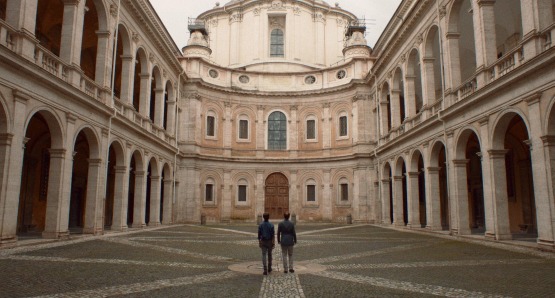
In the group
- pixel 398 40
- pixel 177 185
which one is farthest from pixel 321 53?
pixel 177 185

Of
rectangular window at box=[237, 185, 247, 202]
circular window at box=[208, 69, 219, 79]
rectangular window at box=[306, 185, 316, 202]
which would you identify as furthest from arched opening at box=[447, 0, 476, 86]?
circular window at box=[208, 69, 219, 79]

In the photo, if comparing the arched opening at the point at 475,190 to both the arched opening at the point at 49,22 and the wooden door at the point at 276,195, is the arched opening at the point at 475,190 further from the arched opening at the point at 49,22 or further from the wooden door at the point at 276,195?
the arched opening at the point at 49,22

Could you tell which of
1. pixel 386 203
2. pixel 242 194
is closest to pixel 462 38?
pixel 386 203

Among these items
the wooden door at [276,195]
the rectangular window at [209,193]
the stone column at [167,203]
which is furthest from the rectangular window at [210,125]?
the stone column at [167,203]

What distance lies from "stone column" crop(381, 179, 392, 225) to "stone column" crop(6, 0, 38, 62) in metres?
25.7

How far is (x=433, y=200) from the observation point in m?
23.8

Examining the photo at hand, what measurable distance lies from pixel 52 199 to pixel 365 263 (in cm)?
1242

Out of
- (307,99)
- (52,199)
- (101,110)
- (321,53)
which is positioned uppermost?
(321,53)

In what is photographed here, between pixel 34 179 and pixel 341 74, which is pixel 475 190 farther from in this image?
pixel 34 179

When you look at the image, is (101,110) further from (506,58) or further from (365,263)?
(506,58)

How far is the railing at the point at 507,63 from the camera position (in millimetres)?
15703

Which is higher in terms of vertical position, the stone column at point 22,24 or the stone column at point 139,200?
the stone column at point 22,24

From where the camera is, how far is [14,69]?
13852 mm

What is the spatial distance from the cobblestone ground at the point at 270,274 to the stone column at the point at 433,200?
785 centimetres
